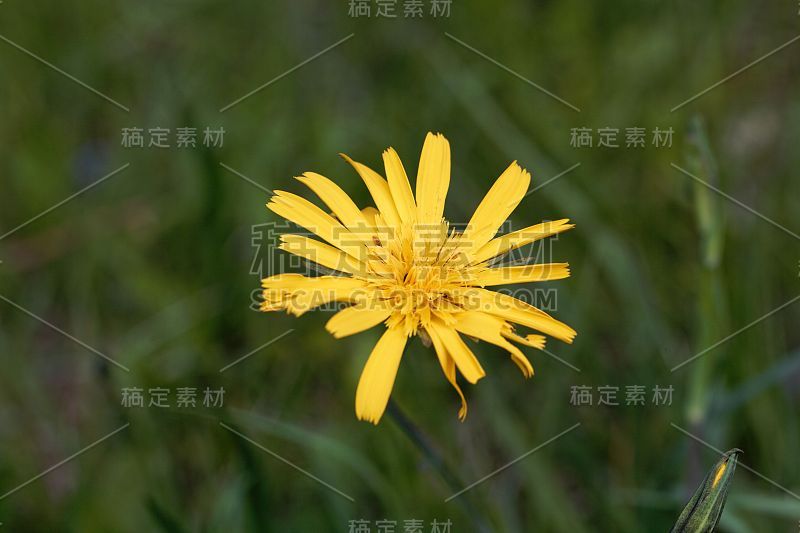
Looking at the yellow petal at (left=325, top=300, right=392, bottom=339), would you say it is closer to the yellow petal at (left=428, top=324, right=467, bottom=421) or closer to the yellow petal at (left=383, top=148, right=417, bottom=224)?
the yellow petal at (left=428, top=324, right=467, bottom=421)

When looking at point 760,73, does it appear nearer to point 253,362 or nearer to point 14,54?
point 253,362

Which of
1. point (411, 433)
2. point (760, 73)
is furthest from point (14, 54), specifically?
point (760, 73)

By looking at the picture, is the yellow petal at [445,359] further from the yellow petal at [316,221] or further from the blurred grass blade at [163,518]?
the blurred grass blade at [163,518]

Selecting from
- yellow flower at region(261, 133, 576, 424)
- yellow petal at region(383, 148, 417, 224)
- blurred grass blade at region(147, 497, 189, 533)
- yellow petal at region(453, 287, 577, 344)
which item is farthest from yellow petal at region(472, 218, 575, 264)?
blurred grass blade at region(147, 497, 189, 533)

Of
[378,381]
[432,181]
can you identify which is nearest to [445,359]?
[378,381]

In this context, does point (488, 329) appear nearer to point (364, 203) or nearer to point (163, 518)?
point (163, 518)

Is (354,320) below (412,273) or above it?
below

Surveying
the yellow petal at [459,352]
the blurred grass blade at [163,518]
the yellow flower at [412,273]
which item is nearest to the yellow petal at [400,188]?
the yellow flower at [412,273]
